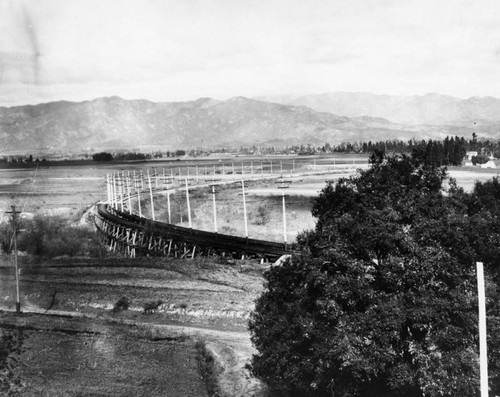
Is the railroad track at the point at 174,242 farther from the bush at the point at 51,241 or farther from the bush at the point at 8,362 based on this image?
the bush at the point at 8,362

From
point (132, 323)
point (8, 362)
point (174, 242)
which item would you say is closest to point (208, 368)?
point (8, 362)

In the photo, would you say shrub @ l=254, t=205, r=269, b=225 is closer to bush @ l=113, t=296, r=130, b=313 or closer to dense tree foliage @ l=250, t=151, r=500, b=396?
bush @ l=113, t=296, r=130, b=313

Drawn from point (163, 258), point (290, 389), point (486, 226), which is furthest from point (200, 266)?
point (486, 226)

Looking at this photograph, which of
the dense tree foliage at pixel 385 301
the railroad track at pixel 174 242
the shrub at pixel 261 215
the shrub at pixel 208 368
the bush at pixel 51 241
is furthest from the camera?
the shrub at pixel 261 215

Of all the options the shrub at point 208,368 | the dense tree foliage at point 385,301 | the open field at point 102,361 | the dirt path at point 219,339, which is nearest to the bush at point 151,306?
the dirt path at point 219,339

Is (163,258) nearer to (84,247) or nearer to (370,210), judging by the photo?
(84,247)

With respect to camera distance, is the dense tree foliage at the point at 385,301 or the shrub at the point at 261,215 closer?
the dense tree foliage at the point at 385,301

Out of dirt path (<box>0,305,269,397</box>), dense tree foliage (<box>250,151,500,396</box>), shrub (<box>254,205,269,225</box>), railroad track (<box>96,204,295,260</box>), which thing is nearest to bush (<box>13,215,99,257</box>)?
railroad track (<box>96,204,295,260</box>)
